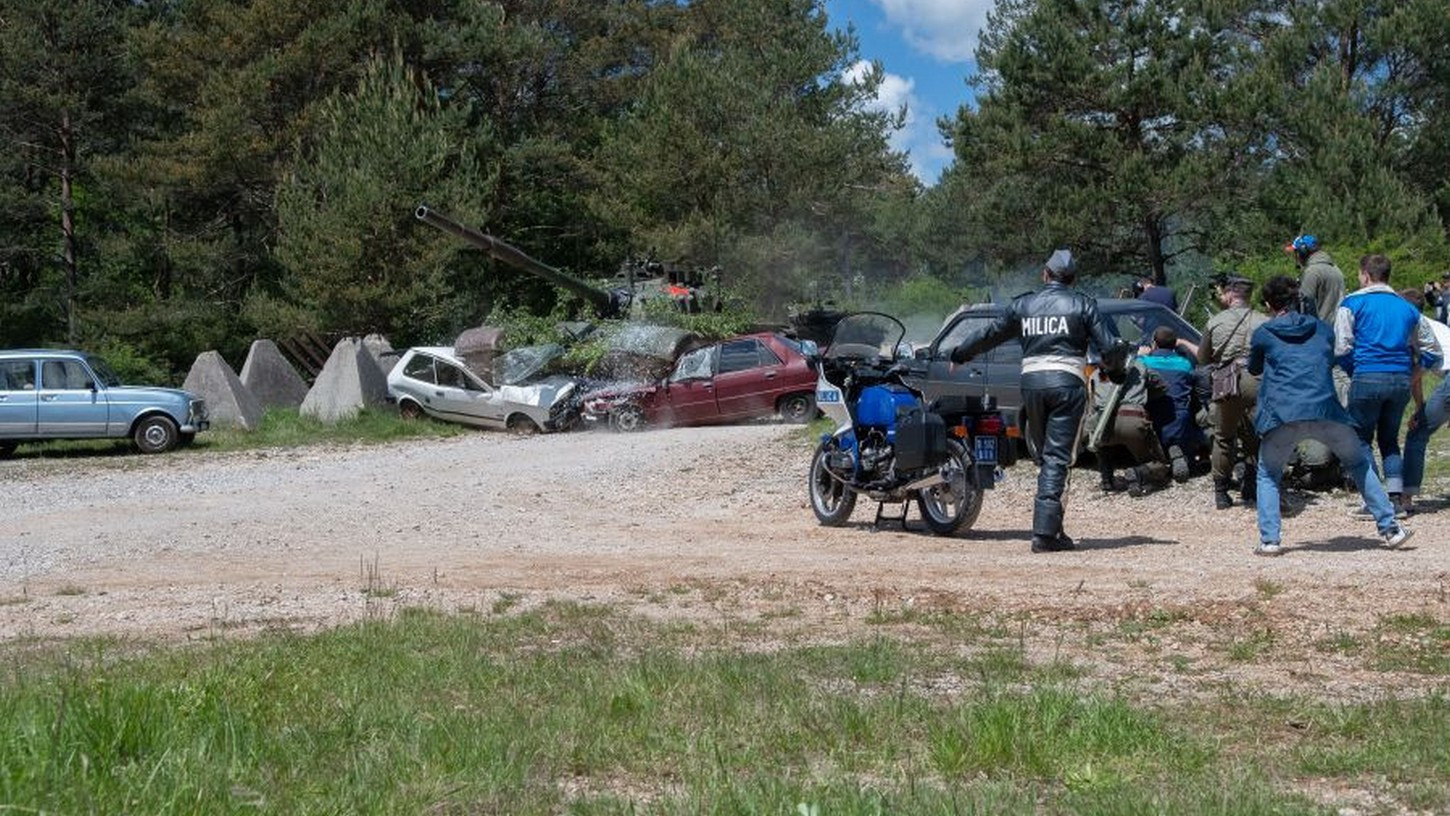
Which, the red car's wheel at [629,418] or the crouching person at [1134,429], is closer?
the crouching person at [1134,429]

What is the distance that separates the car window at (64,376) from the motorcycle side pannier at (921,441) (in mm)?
17165

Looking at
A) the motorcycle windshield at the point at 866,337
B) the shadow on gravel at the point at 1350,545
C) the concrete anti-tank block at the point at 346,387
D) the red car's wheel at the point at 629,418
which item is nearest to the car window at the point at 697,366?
the red car's wheel at the point at 629,418

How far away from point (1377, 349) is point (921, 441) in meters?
3.03

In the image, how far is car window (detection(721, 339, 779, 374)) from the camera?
24234mm

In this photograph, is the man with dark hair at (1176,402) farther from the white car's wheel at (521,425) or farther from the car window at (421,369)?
the car window at (421,369)

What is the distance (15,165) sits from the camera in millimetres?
44375

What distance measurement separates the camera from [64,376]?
81.0ft

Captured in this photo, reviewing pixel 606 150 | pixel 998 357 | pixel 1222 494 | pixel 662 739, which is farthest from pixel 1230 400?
pixel 606 150

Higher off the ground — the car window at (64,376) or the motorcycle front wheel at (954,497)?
the car window at (64,376)

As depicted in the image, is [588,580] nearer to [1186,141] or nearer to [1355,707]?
→ [1355,707]

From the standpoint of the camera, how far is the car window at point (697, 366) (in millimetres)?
24281

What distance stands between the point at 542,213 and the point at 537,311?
23.3ft

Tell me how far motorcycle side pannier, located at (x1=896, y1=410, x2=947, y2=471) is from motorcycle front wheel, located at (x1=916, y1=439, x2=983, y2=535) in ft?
0.25

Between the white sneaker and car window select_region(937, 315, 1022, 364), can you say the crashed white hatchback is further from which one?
the white sneaker
